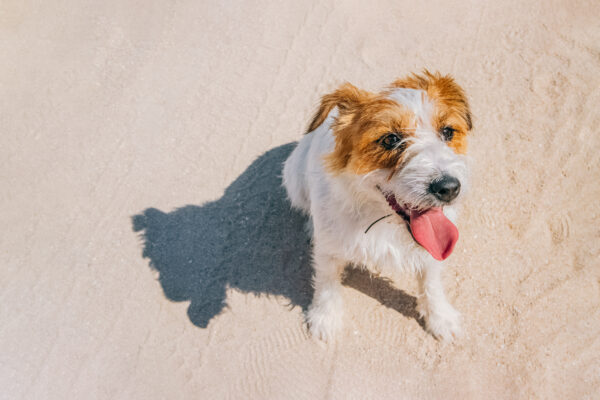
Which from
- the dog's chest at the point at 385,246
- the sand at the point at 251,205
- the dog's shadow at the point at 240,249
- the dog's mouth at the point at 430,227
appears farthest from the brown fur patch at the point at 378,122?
the dog's shadow at the point at 240,249

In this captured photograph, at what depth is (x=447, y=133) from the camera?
2744mm

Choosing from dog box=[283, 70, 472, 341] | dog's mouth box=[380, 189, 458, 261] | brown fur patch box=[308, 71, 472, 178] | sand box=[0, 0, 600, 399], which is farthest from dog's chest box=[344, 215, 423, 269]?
sand box=[0, 0, 600, 399]

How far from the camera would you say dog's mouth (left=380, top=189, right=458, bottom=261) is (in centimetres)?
269

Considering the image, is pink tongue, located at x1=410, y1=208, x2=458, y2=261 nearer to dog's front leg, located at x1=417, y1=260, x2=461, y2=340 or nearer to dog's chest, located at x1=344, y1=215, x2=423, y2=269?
dog's chest, located at x1=344, y1=215, x2=423, y2=269

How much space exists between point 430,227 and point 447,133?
1.97 ft

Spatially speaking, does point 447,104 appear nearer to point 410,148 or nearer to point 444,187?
point 410,148

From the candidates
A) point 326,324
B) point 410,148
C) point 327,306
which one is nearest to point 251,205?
point 327,306

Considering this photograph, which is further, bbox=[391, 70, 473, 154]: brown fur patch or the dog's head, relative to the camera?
bbox=[391, 70, 473, 154]: brown fur patch

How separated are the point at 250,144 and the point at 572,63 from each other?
3.77 metres

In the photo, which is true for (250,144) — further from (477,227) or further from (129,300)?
(477,227)

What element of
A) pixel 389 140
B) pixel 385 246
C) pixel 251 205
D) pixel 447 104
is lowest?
pixel 251 205

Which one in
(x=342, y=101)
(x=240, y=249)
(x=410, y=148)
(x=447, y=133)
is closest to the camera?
(x=410, y=148)

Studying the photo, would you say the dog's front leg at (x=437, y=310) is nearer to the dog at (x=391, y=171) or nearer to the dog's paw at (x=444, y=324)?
the dog's paw at (x=444, y=324)

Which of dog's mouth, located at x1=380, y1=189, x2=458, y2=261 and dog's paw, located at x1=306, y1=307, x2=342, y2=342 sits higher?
dog's mouth, located at x1=380, y1=189, x2=458, y2=261
